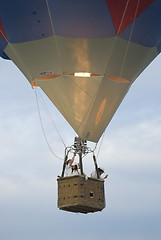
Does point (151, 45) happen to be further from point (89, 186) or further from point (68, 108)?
point (89, 186)

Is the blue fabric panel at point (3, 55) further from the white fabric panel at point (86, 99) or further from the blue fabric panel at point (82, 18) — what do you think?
the blue fabric panel at point (82, 18)

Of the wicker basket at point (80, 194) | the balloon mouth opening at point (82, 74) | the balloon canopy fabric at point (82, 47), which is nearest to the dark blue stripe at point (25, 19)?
the balloon canopy fabric at point (82, 47)

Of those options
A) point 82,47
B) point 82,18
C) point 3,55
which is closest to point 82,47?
point 82,47

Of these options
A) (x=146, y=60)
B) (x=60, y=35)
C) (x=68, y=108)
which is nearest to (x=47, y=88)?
(x=68, y=108)

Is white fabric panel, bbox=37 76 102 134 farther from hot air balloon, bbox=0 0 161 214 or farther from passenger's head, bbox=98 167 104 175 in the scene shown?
passenger's head, bbox=98 167 104 175

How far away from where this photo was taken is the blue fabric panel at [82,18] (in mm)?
12766

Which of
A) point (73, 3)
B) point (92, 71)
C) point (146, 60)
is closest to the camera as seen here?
point (73, 3)

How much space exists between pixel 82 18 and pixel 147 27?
1.62 m

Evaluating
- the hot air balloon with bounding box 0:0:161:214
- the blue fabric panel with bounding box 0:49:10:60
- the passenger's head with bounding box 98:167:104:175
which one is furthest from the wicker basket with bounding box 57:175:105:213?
the blue fabric panel with bounding box 0:49:10:60

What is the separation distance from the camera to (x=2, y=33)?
14062mm

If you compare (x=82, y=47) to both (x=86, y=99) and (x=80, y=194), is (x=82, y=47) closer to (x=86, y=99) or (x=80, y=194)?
(x=86, y=99)

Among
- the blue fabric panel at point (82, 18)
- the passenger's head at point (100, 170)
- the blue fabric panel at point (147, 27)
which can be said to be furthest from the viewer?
the passenger's head at point (100, 170)

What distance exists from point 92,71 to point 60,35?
3.58ft

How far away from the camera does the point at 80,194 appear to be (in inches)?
521
